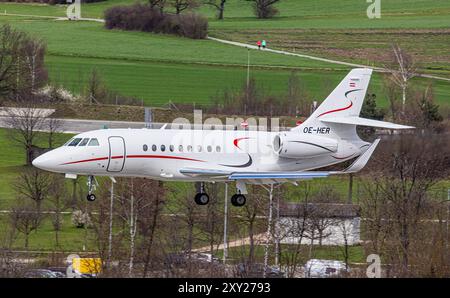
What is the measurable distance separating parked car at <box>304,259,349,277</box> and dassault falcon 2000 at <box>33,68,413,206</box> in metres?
9.13

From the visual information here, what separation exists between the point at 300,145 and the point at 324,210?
65.5ft

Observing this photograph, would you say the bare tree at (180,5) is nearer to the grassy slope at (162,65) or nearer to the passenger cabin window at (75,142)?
the grassy slope at (162,65)

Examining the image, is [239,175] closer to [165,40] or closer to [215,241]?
[215,241]

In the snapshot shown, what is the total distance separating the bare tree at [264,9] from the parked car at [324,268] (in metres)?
82.5

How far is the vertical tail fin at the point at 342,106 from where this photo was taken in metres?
60.8

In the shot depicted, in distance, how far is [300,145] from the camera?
59.0 m

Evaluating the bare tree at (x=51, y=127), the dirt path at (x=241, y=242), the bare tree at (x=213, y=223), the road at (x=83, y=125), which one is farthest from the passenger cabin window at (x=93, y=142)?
the road at (x=83, y=125)

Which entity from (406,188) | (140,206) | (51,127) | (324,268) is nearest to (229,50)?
(51,127)

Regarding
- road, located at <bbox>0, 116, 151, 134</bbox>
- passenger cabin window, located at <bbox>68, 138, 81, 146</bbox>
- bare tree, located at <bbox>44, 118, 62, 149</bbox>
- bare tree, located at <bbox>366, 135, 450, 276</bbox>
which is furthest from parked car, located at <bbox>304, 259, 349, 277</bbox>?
bare tree, located at <bbox>44, 118, 62, 149</bbox>

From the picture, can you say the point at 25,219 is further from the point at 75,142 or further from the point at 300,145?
the point at 300,145

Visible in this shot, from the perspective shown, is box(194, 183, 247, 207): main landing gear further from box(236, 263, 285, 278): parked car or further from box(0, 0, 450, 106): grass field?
box(0, 0, 450, 106): grass field

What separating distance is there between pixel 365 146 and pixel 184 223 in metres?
20.8

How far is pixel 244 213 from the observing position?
79250 millimetres
